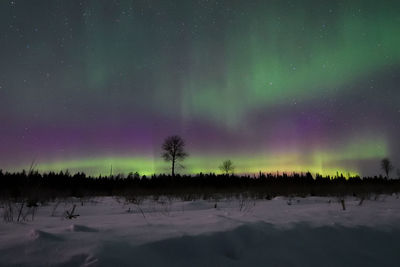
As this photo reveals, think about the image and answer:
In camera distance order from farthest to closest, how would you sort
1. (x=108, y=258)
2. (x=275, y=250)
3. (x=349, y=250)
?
(x=349, y=250), (x=275, y=250), (x=108, y=258)

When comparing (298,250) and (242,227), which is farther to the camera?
(242,227)

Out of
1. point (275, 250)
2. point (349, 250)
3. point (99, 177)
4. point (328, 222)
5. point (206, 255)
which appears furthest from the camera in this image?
point (99, 177)

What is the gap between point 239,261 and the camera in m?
1.34

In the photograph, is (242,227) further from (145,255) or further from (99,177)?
(99,177)

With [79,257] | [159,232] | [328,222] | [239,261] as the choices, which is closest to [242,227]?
[239,261]

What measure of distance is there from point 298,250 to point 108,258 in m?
1.11

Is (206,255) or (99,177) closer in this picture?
(206,255)

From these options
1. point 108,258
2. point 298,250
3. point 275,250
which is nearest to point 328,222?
point 298,250

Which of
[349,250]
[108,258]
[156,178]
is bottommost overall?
[349,250]

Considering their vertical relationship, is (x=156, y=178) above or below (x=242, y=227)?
above

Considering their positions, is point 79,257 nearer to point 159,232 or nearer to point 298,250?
point 159,232

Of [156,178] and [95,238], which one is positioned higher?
[156,178]

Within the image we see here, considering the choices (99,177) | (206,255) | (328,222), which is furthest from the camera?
(99,177)

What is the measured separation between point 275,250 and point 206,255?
1.49 ft
